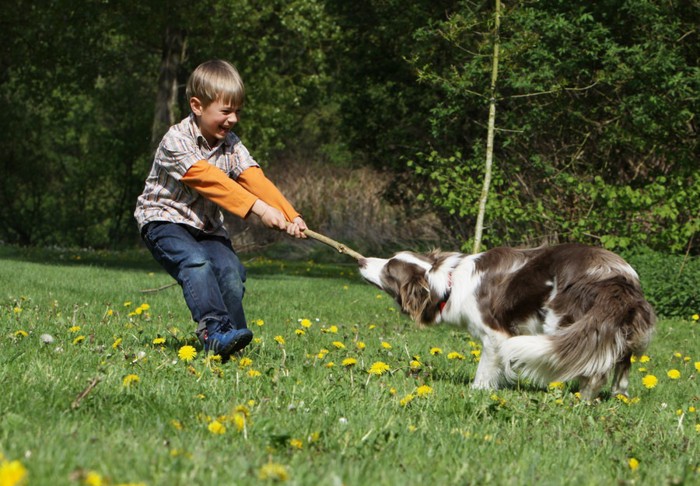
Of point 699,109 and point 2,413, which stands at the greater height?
point 699,109

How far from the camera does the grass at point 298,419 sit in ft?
8.91

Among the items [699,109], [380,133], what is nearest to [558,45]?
[699,109]

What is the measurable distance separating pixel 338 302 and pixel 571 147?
5.65 metres

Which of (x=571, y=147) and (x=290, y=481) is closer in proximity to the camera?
(x=290, y=481)

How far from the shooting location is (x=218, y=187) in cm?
523

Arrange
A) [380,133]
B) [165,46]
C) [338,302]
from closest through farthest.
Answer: [338,302] < [380,133] < [165,46]

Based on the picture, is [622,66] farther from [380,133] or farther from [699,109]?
[380,133]

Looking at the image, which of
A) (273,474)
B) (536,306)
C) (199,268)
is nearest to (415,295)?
(536,306)

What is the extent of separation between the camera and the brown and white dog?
5.01 meters

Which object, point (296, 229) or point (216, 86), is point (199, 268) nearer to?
point (296, 229)

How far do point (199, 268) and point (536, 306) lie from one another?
2.08 m

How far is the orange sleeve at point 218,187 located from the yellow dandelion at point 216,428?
7.32 ft

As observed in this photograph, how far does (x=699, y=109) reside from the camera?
1224cm

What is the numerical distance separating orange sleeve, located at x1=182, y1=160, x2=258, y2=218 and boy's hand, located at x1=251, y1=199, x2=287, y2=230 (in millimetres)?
52
